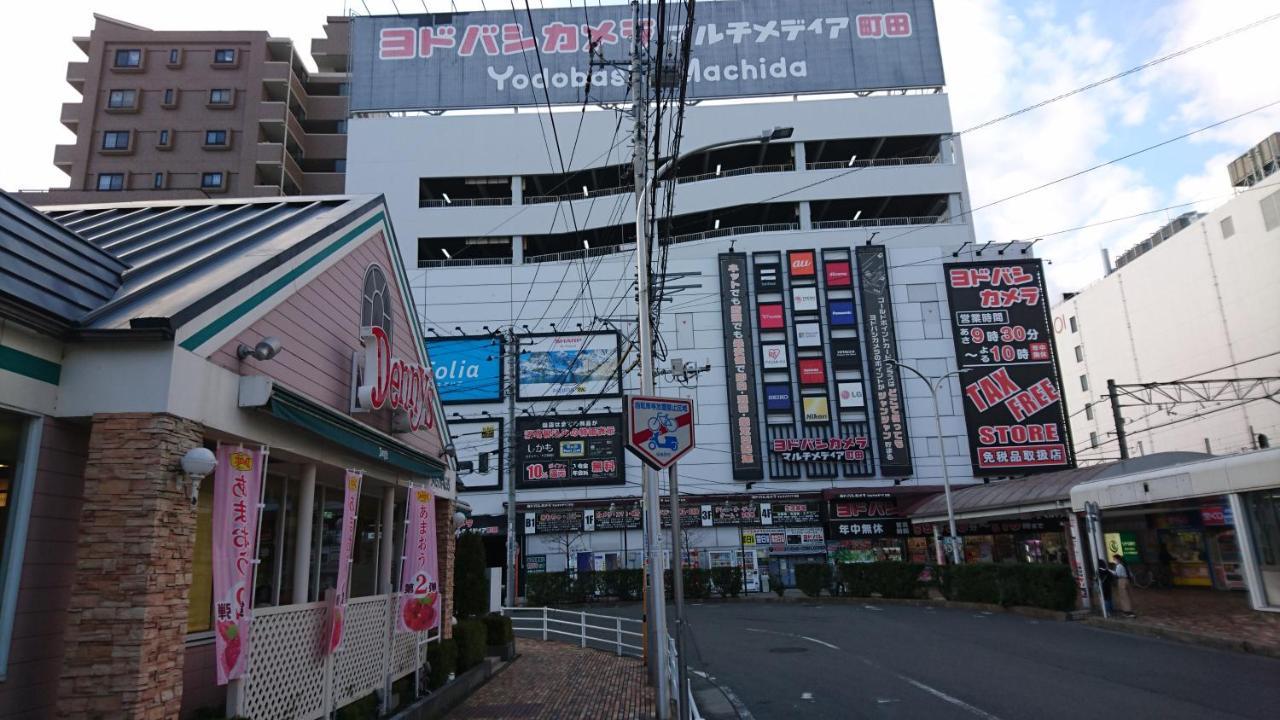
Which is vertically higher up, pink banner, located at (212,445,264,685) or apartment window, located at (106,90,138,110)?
apartment window, located at (106,90,138,110)

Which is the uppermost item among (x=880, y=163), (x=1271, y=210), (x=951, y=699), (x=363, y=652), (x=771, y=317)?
(x=880, y=163)

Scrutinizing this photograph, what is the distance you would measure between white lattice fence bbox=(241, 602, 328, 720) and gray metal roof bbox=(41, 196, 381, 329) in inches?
126

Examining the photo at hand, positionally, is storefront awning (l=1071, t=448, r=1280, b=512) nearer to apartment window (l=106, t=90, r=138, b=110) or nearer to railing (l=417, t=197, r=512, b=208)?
railing (l=417, t=197, r=512, b=208)

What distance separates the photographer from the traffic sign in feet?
29.8

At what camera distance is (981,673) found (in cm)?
1293

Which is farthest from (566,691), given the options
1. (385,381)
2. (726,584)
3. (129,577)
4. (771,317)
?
(771,317)

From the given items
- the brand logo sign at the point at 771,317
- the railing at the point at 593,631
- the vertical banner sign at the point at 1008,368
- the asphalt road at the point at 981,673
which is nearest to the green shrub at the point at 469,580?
the railing at the point at 593,631

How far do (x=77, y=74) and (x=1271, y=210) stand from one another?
83.9 metres

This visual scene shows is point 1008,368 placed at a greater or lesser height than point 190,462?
greater

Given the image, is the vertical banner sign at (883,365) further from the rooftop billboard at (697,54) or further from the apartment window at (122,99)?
the apartment window at (122,99)

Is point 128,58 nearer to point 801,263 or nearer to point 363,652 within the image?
point 801,263

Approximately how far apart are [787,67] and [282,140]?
127 feet

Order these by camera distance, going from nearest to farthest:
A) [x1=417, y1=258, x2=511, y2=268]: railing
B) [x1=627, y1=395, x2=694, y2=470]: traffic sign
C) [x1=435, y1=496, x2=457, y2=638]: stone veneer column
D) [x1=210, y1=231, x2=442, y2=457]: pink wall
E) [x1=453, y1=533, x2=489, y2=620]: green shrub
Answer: [x1=210, y1=231, x2=442, y2=457]: pink wall
[x1=627, y1=395, x2=694, y2=470]: traffic sign
[x1=435, y1=496, x2=457, y2=638]: stone veneer column
[x1=453, y1=533, x2=489, y2=620]: green shrub
[x1=417, y1=258, x2=511, y2=268]: railing

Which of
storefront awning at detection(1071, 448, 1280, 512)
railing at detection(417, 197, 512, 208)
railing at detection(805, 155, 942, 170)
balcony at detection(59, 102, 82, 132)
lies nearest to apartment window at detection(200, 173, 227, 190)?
balcony at detection(59, 102, 82, 132)
